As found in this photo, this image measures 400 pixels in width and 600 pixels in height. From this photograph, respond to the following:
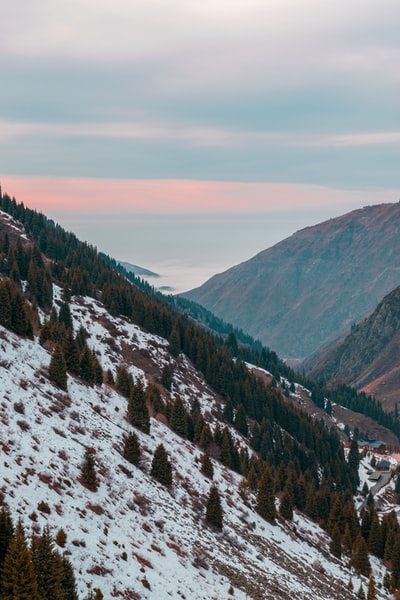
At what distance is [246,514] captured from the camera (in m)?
67.2

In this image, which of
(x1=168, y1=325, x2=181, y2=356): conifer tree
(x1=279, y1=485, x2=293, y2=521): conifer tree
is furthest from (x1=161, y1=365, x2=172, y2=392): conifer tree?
(x1=279, y1=485, x2=293, y2=521): conifer tree

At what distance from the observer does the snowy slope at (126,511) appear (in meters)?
35.2

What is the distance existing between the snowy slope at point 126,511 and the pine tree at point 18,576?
19.1 ft

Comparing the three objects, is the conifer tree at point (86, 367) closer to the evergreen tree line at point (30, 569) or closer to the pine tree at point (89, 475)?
the pine tree at point (89, 475)

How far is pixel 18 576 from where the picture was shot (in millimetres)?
25359

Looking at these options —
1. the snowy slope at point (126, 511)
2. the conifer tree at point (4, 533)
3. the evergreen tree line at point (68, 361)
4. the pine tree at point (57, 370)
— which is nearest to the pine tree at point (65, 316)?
the evergreen tree line at point (68, 361)

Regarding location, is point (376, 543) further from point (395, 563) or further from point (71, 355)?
point (71, 355)

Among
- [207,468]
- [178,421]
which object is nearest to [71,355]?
[207,468]

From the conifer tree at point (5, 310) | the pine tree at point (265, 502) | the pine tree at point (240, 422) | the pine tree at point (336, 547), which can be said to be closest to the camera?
the conifer tree at point (5, 310)

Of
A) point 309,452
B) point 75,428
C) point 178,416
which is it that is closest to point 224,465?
point 178,416

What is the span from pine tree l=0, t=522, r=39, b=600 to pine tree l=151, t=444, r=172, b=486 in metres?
31.9

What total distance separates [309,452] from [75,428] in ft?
363

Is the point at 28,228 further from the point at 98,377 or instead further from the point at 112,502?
the point at 112,502

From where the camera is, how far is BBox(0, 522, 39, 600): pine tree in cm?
2516
